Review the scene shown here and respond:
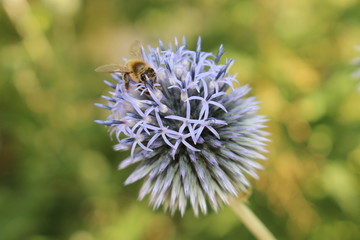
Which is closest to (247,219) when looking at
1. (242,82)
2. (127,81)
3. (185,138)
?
(185,138)

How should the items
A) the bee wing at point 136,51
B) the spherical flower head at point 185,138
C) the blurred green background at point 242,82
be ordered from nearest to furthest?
the spherical flower head at point 185,138, the bee wing at point 136,51, the blurred green background at point 242,82

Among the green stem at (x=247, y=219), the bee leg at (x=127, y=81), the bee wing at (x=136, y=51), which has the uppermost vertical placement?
the bee wing at (x=136, y=51)

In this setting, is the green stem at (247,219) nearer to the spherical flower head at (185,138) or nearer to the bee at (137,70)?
the spherical flower head at (185,138)

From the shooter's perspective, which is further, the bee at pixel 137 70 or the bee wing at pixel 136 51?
the bee wing at pixel 136 51

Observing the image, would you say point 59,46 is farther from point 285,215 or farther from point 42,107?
point 285,215

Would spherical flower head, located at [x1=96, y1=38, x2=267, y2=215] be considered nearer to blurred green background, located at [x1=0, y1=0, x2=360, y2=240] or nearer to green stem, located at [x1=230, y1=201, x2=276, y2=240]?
green stem, located at [x1=230, y1=201, x2=276, y2=240]

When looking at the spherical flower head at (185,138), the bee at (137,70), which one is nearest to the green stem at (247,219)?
the spherical flower head at (185,138)

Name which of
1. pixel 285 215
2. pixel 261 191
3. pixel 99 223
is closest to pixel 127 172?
pixel 99 223
